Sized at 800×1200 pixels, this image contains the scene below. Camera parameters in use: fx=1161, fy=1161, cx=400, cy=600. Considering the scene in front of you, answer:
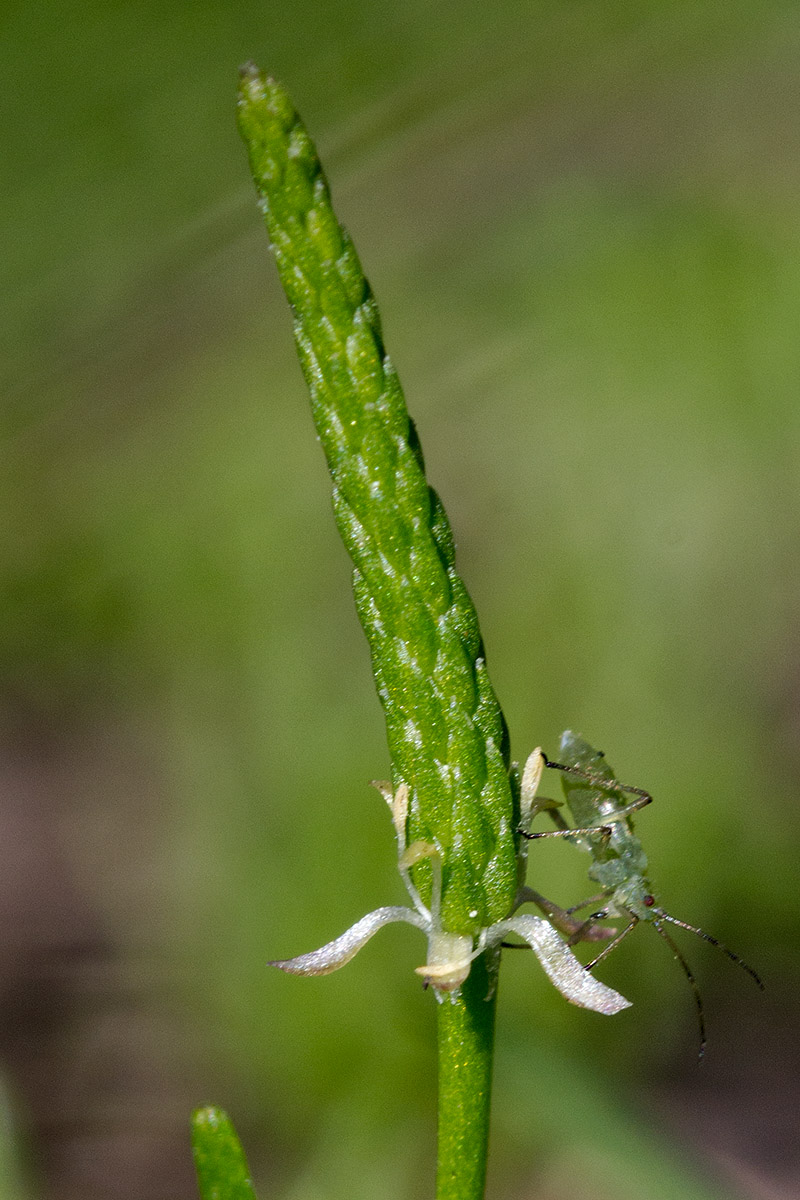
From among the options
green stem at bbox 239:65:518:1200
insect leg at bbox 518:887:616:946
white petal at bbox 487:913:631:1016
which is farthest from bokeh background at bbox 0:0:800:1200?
green stem at bbox 239:65:518:1200

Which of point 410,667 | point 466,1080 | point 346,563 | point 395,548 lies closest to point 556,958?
point 466,1080

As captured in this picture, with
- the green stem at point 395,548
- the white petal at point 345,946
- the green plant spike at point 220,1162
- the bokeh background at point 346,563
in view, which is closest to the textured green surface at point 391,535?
the green stem at point 395,548

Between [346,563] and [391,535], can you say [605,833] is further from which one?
[346,563]

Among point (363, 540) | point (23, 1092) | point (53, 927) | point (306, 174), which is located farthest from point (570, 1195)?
point (306, 174)

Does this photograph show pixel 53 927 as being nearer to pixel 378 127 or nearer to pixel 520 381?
pixel 520 381

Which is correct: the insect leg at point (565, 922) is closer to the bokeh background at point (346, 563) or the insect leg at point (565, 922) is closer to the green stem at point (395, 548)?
the green stem at point (395, 548)

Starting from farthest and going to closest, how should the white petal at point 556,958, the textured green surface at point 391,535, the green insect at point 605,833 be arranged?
1. the green insect at point 605,833
2. the white petal at point 556,958
3. the textured green surface at point 391,535
